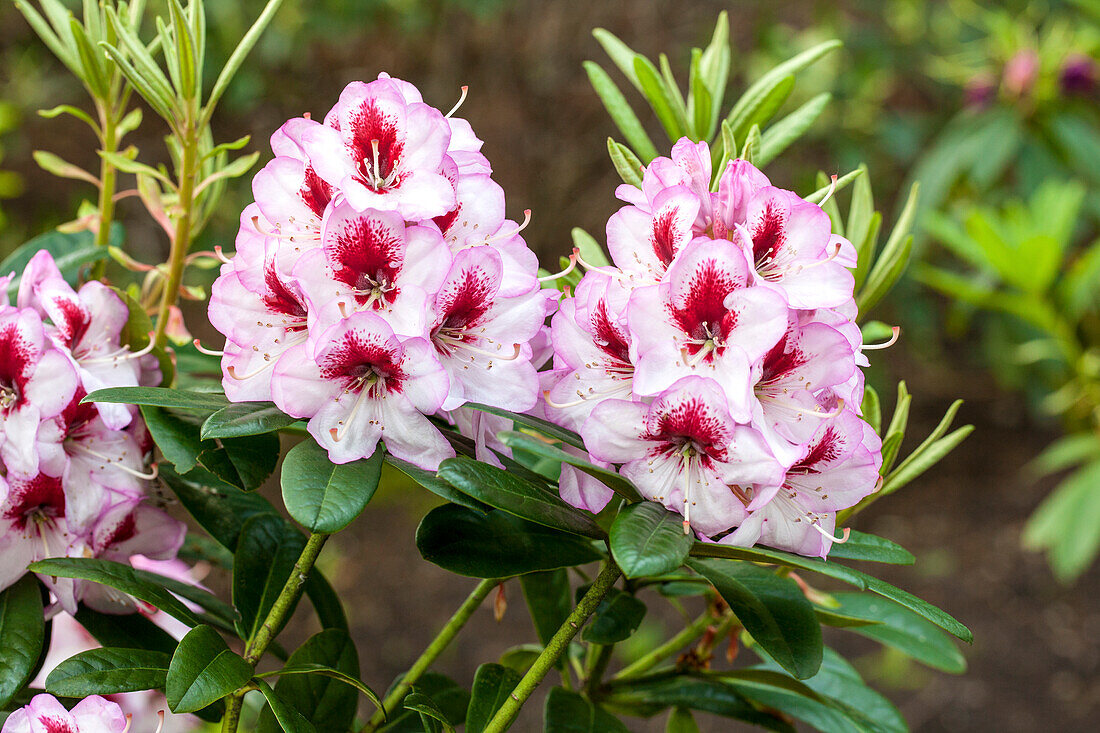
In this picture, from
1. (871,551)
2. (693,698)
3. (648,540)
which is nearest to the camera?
(648,540)

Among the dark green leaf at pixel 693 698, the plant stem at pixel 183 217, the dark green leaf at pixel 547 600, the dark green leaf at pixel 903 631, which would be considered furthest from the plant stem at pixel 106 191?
the dark green leaf at pixel 903 631

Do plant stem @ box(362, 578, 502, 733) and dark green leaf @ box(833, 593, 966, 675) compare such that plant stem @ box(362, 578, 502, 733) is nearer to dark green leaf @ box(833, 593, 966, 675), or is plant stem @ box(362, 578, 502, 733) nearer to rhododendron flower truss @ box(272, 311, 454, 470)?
rhododendron flower truss @ box(272, 311, 454, 470)

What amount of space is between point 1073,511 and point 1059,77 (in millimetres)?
1074

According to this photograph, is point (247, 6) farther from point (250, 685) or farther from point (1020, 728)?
point (1020, 728)

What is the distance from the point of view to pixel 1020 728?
254 centimetres

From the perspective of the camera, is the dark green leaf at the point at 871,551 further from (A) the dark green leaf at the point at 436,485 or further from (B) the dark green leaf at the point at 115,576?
(B) the dark green leaf at the point at 115,576

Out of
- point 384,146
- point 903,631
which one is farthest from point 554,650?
point 903,631

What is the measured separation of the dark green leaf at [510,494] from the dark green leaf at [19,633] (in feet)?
0.98

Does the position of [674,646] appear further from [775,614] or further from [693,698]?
[775,614]

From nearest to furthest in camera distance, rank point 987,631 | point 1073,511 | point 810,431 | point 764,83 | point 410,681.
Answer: point 810,431, point 410,681, point 764,83, point 1073,511, point 987,631

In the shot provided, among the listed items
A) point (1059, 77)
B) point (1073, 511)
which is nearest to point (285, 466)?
point (1073, 511)

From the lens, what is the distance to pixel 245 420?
0.49 m

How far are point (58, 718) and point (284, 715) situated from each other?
0.13 metres

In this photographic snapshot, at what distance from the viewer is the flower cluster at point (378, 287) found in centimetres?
49
